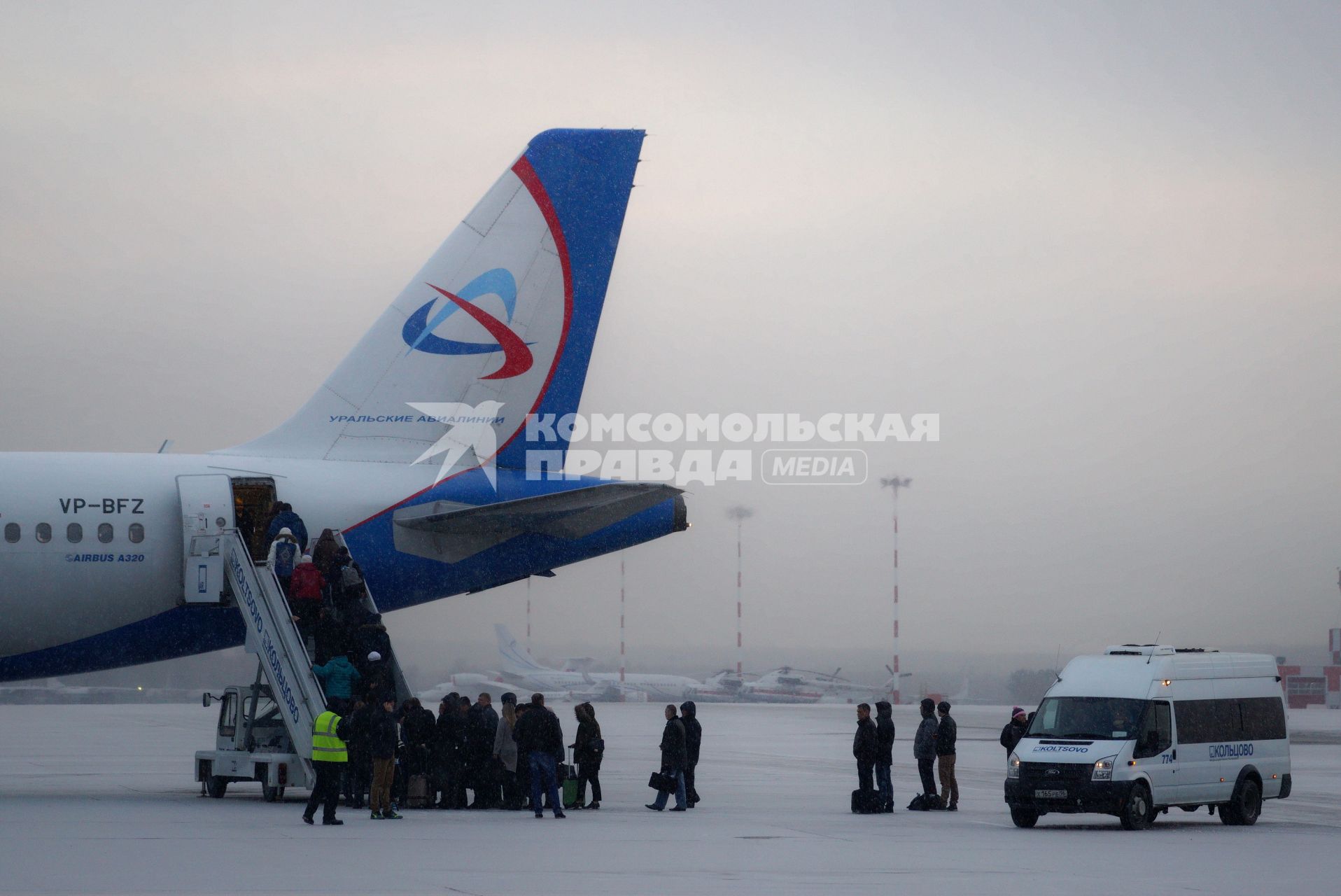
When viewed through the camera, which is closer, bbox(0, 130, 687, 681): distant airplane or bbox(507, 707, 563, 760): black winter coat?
bbox(507, 707, 563, 760): black winter coat

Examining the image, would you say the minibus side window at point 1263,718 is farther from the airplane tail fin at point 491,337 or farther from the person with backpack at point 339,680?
the person with backpack at point 339,680

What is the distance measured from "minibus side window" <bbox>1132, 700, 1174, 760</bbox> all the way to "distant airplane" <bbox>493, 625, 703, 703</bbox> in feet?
289

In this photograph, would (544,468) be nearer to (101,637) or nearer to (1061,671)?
(101,637)

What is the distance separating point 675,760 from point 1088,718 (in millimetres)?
6435

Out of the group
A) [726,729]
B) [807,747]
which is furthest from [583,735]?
[726,729]

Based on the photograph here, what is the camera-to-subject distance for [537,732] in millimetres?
22453

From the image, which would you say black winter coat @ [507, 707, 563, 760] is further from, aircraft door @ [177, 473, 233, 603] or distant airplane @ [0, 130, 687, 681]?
aircraft door @ [177, 473, 233, 603]

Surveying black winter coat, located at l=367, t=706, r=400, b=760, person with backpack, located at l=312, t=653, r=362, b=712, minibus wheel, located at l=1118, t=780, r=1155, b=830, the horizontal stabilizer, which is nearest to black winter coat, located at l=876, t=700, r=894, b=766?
minibus wheel, located at l=1118, t=780, r=1155, b=830

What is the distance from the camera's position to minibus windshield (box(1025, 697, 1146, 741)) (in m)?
22.2

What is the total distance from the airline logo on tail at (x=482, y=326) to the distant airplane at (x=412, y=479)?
0.03 m

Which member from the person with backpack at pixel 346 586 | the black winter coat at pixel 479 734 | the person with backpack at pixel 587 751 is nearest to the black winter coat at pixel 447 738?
the black winter coat at pixel 479 734

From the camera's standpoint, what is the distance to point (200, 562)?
24219mm

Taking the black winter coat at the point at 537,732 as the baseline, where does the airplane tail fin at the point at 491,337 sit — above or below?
above

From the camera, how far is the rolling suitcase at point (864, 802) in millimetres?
23688
